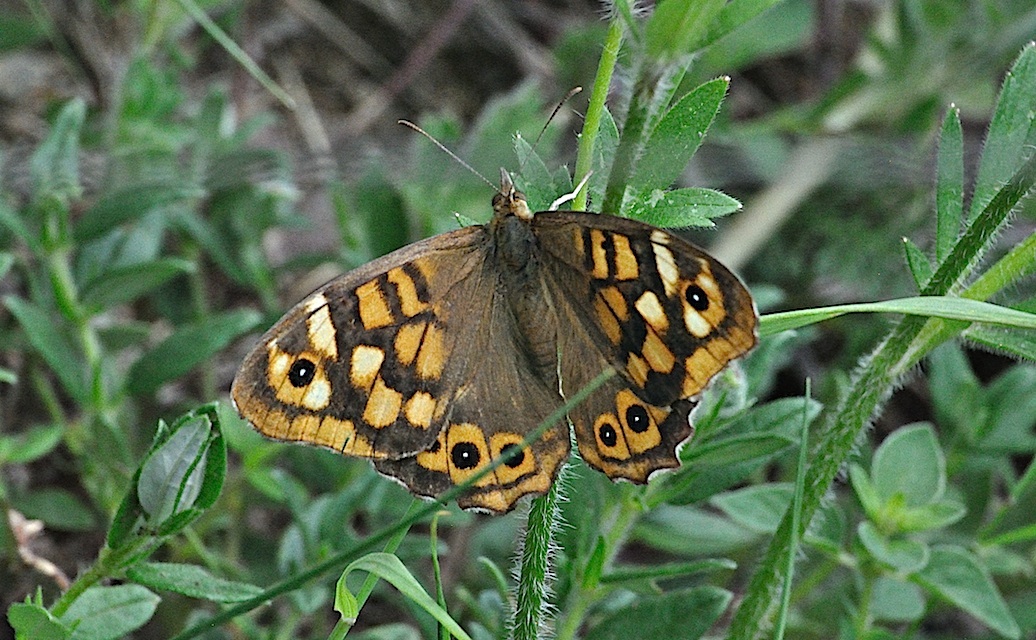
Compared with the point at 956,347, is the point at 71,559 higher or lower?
lower

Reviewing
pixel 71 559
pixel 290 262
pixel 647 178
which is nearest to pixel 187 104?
pixel 290 262

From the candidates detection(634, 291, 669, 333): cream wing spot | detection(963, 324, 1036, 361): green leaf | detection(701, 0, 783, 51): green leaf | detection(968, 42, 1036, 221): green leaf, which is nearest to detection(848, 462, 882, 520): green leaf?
detection(963, 324, 1036, 361): green leaf

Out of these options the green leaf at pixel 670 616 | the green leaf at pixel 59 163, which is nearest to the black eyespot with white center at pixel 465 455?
the green leaf at pixel 670 616

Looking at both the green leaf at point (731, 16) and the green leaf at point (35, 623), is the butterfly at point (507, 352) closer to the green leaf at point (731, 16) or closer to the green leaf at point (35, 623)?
the green leaf at point (731, 16)

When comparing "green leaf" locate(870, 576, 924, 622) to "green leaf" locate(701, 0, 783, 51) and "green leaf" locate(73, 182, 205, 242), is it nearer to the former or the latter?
"green leaf" locate(701, 0, 783, 51)

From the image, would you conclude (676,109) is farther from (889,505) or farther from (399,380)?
(889,505)

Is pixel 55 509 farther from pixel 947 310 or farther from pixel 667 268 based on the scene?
pixel 947 310
